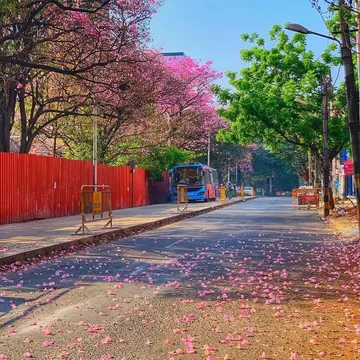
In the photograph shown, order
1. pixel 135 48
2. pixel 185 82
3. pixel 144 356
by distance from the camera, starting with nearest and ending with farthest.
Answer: pixel 144 356 < pixel 135 48 < pixel 185 82

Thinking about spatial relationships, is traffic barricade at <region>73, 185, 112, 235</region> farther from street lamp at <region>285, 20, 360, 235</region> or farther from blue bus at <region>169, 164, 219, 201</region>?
blue bus at <region>169, 164, 219, 201</region>

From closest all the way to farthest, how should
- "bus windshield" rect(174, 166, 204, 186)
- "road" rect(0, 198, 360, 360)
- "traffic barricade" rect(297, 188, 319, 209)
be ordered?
"road" rect(0, 198, 360, 360) < "traffic barricade" rect(297, 188, 319, 209) < "bus windshield" rect(174, 166, 204, 186)

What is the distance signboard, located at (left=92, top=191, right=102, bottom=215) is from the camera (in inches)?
675

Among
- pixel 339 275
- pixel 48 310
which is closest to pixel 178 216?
pixel 339 275

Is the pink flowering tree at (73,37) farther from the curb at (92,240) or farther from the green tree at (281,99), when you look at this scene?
the green tree at (281,99)

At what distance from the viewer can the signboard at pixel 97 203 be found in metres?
17.2

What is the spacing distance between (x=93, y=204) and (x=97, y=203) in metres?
0.32

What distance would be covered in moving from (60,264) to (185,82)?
1239 inches

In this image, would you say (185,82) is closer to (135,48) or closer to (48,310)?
(135,48)

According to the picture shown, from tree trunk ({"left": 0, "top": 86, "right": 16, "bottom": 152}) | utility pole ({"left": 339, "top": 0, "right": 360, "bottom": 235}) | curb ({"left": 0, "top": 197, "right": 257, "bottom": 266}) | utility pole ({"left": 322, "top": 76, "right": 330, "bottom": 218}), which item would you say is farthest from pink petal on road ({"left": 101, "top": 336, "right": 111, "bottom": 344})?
utility pole ({"left": 322, "top": 76, "right": 330, "bottom": 218})

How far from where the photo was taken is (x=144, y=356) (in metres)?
4.81

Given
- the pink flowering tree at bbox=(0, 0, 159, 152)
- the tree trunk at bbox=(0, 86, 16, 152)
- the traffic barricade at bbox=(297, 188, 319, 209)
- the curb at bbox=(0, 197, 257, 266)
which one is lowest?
the curb at bbox=(0, 197, 257, 266)

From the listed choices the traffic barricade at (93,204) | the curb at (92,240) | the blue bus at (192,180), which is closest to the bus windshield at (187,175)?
the blue bus at (192,180)

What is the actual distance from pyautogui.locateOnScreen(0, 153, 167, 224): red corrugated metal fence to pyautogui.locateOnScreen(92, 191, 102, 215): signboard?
12.3ft
